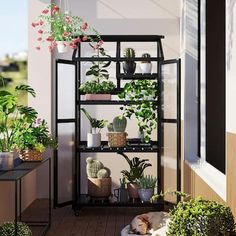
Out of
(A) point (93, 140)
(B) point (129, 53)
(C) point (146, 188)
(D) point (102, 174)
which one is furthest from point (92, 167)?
(B) point (129, 53)

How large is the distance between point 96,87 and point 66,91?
14.0 inches

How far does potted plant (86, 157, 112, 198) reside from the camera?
6.18 meters

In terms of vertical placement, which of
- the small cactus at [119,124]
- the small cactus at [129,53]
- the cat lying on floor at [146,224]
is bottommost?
the cat lying on floor at [146,224]

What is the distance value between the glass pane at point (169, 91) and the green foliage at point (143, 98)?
134mm

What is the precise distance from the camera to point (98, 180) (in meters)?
6.18

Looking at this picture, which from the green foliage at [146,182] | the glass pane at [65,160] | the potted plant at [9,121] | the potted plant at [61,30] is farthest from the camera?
the glass pane at [65,160]

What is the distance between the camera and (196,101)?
6121 millimetres

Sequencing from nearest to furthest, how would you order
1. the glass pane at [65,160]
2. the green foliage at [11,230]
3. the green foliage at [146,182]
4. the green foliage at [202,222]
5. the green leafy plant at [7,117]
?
the green foliage at [202,222] → the green foliage at [11,230] → the green leafy plant at [7,117] → the green foliage at [146,182] → the glass pane at [65,160]

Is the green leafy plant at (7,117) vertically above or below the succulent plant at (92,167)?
above

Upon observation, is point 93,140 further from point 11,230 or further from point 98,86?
point 11,230

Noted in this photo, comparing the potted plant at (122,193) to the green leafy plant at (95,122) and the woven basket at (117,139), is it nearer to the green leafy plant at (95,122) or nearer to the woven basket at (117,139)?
the woven basket at (117,139)

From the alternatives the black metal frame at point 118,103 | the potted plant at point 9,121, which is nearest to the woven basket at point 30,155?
the potted plant at point 9,121

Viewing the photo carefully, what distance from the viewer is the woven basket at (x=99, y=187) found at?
618 centimetres

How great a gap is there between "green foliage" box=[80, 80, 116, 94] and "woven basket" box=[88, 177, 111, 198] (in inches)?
39.1
